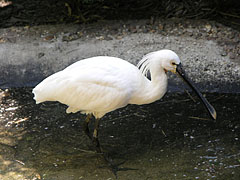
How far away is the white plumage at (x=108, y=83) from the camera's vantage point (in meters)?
4.43

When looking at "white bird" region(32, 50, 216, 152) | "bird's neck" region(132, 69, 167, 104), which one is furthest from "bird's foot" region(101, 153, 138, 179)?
"bird's neck" region(132, 69, 167, 104)

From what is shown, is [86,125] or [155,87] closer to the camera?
[155,87]

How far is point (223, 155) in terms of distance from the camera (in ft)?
15.2

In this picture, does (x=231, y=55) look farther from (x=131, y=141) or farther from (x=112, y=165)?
(x=112, y=165)

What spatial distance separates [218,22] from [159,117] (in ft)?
8.82

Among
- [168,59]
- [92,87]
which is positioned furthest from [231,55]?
[92,87]

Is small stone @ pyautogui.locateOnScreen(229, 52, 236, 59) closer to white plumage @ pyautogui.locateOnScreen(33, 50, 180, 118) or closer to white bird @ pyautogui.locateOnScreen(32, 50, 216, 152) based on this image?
white bird @ pyautogui.locateOnScreen(32, 50, 216, 152)

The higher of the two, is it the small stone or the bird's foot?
the small stone

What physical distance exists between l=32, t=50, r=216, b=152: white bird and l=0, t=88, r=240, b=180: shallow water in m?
0.62

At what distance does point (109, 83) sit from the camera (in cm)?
443

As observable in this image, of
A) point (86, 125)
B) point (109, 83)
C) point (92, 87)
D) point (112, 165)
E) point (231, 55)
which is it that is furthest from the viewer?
point (231, 55)

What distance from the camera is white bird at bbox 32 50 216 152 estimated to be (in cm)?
444

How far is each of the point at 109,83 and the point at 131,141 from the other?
95 centimetres

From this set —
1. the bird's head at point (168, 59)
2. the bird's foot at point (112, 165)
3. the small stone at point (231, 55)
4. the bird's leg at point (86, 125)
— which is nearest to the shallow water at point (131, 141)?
the bird's foot at point (112, 165)
